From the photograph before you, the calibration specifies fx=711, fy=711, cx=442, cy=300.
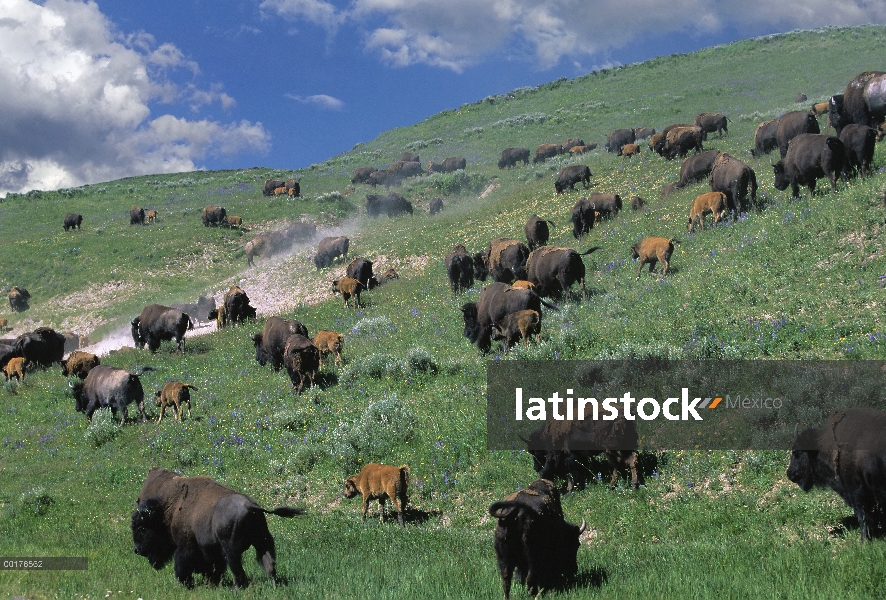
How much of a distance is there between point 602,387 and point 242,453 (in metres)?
7.64

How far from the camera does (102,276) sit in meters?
43.2

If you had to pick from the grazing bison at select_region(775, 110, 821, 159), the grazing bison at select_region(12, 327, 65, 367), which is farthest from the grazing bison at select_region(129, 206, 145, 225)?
the grazing bison at select_region(775, 110, 821, 159)

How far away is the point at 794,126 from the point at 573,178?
37.5ft

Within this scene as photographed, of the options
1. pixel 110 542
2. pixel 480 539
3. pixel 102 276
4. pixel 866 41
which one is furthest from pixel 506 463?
pixel 866 41

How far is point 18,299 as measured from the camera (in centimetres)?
4241

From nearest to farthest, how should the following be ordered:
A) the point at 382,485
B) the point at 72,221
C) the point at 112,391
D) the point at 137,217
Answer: the point at 382,485 → the point at 112,391 → the point at 137,217 → the point at 72,221

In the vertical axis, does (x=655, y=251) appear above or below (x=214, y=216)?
below

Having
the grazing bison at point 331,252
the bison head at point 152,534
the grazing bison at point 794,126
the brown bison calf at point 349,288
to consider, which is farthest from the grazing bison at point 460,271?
the bison head at point 152,534

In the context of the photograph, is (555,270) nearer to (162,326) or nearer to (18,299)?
(162,326)

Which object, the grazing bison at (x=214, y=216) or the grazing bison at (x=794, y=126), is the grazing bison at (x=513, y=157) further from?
the grazing bison at (x=794, y=126)

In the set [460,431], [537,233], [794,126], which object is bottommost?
[460,431]

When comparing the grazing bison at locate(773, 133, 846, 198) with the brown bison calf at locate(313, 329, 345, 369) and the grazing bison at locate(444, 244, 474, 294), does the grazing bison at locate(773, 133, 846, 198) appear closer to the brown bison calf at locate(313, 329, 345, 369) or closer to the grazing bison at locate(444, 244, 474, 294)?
the grazing bison at locate(444, 244, 474, 294)

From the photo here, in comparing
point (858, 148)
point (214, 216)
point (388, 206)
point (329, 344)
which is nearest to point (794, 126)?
point (858, 148)

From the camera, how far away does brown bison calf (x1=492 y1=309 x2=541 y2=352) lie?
16641mm
